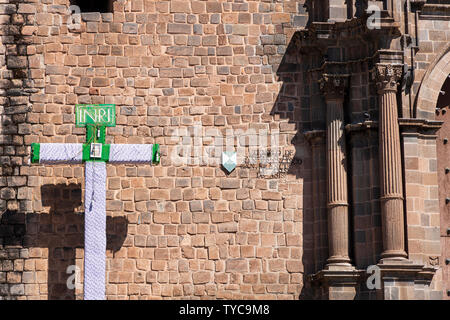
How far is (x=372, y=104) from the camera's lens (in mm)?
20922

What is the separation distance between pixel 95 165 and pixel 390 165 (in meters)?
4.41

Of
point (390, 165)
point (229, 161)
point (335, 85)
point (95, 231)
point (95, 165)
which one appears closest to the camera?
point (95, 231)

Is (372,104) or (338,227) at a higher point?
(372,104)

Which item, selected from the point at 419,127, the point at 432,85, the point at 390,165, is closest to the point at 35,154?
the point at 390,165

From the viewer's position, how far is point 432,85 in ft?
69.3

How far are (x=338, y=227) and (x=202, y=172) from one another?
2.32m

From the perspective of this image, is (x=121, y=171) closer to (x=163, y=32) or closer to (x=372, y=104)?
(x=163, y=32)

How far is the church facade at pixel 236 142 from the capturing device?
2061cm

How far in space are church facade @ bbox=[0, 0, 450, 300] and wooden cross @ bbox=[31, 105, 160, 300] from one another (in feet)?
3.04

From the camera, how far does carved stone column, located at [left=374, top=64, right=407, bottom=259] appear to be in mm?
20125

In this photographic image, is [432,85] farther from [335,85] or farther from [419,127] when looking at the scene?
[335,85]
